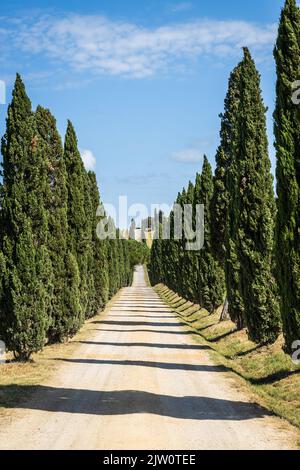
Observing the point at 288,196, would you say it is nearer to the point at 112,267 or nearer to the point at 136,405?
the point at 136,405

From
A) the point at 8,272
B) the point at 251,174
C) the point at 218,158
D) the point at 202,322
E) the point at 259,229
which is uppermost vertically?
the point at 218,158

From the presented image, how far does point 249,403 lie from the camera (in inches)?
452

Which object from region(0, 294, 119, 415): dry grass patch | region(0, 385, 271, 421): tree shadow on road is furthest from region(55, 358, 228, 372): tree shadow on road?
region(0, 385, 271, 421): tree shadow on road

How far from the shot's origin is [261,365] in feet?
55.0

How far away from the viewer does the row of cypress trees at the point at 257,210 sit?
12195mm

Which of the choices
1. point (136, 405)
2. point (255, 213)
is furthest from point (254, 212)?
point (136, 405)

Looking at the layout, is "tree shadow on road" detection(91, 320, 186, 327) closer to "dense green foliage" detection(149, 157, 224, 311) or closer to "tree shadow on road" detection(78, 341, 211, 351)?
"dense green foliage" detection(149, 157, 224, 311)

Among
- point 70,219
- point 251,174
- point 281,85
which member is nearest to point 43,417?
point 281,85

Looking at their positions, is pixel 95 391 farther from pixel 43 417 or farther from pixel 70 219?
pixel 70 219

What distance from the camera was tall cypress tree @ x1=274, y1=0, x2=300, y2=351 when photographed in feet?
39.4

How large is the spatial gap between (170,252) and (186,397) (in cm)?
5319

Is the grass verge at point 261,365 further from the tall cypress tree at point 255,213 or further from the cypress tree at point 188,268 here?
the cypress tree at point 188,268

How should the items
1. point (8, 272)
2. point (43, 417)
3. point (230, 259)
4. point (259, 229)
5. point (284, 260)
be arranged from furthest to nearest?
point (230, 259) → point (259, 229) → point (8, 272) → point (284, 260) → point (43, 417)

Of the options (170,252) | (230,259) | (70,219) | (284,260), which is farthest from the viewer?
(170,252)
